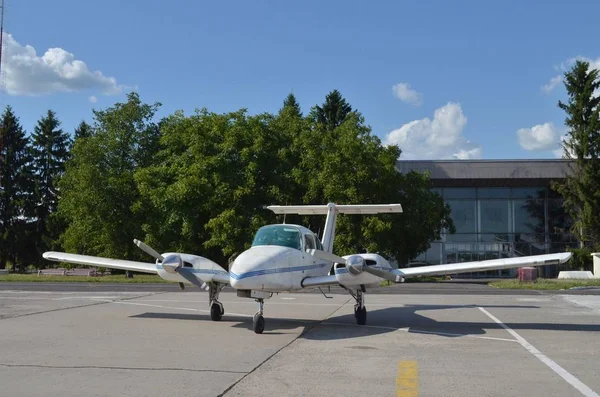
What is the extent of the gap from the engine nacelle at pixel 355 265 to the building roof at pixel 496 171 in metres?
37.3

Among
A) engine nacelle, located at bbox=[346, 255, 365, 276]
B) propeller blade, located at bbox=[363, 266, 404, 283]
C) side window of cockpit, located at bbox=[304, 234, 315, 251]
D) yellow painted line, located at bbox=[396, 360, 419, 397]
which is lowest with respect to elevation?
yellow painted line, located at bbox=[396, 360, 419, 397]

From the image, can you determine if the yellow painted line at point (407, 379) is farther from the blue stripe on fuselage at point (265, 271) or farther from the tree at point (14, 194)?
the tree at point (14, 194)

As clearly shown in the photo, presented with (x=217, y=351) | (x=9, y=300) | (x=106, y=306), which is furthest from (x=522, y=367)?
(x=9, y=300)

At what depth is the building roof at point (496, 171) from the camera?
1997 inches

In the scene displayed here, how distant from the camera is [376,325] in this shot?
51.2ft

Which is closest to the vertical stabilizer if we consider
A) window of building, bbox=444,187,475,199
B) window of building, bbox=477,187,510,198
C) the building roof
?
the building roof

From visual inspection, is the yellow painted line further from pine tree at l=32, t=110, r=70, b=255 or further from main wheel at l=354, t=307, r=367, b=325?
pine tree at l=32, t=110, r=70, b=255

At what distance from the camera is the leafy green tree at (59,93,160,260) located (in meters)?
47.2

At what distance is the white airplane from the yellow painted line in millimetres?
4413

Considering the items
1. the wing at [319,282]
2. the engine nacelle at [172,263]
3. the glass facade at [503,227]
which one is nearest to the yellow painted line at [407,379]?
the wing at [319,282]

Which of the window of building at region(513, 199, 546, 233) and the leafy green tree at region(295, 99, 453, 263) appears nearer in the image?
the leafy green tree at region(295, 99, 453, 263)

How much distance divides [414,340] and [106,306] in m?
11.5

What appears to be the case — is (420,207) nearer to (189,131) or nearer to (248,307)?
(189,131)

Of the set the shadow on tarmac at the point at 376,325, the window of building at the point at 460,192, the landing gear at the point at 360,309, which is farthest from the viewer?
the window of building at the point at 460,192
